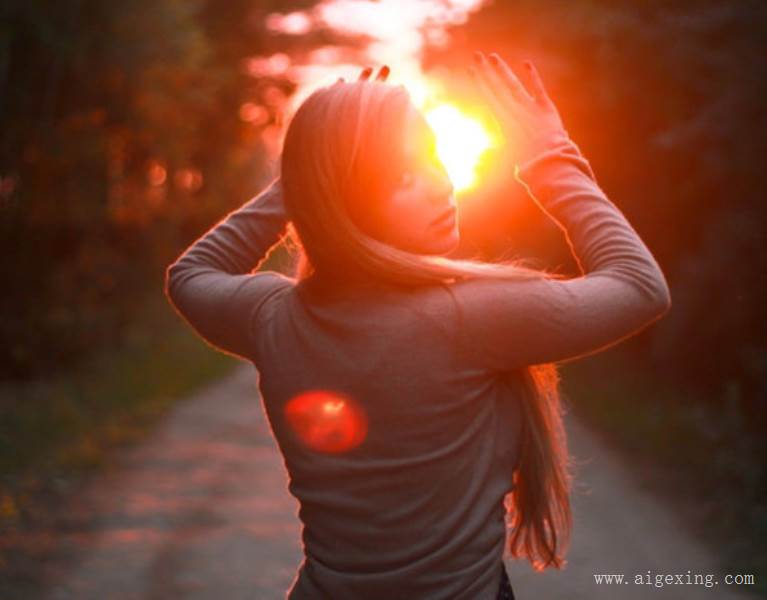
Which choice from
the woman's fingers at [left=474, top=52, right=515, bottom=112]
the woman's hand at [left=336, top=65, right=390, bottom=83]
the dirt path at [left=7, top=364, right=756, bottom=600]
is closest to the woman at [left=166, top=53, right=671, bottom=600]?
the woman's fingers at [left=474, top=52, right=515, bottom=112]

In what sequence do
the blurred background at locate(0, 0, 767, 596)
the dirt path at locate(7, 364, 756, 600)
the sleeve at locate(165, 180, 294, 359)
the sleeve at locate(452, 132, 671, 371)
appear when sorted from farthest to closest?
the blurred background at locate(0, 0, 767, 596), the dirt path at locate(7, 364, 756, 600), the sleeve at locate(165, 180, 294, 359), the sleeve at locate(452, 132, 671, 371)

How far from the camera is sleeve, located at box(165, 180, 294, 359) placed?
202 centimetres

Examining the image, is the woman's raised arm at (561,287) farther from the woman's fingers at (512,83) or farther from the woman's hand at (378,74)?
the woman's hand at (378,74)

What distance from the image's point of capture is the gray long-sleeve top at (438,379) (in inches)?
68.6

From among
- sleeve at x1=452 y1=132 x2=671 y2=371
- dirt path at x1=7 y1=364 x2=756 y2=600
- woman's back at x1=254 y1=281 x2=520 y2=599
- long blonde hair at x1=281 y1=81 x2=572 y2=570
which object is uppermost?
long blonde hair at x1=281 y1=81 x2=572 y2=570

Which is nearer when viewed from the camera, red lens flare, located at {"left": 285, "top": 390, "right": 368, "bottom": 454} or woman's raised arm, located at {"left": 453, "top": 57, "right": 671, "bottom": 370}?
woman's raised arm, located at {"left": 453, "top": 57, "right": 671, "bottom": 370}

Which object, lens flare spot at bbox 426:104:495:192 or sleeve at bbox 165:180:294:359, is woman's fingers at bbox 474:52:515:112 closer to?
lens flare spot at bbox 426:104:495:192

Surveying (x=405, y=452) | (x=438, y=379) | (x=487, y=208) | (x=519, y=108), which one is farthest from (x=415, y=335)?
(x=487, y=208)

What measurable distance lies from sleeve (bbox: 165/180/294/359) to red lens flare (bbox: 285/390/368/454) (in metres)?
0.17

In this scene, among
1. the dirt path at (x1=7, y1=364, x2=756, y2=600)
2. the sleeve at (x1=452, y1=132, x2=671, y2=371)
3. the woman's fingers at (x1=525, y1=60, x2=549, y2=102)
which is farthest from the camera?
the dirt path at (x1=7, y1=364, x2=756, y2=600)

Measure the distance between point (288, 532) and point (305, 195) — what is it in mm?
5387

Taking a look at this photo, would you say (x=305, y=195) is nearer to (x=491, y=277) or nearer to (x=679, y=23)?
(x=491, y=277)

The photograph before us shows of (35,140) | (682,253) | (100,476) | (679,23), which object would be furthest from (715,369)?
(35,140)

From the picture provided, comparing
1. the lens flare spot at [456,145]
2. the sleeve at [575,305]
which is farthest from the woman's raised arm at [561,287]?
the lens flare spot at [456,145]
